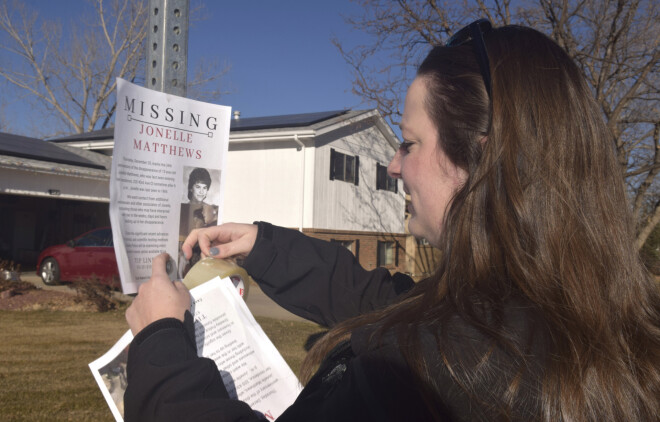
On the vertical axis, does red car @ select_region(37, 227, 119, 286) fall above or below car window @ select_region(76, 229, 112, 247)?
below

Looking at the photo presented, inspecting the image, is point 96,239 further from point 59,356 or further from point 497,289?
point 497,289

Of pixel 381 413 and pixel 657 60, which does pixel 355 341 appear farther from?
pixel 657 60

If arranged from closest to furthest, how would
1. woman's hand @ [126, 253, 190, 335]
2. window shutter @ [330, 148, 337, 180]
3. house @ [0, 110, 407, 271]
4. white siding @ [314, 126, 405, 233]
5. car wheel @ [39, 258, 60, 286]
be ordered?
woman's hand @ [126, 253, 190, 335]
car wheel @ [39, 258, 60, 286]
house @ [0, 110, 407, 271]
white siding @ [314, 126, 405, 233]
window shutter @ [330, 148, 337, 180]

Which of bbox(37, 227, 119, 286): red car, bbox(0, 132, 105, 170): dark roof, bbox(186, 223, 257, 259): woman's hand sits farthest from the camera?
bbox(0, 132, 105, 170): dark roof

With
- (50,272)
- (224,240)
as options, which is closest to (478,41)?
(224,240)

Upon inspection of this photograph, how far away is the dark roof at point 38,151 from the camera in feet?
49.4

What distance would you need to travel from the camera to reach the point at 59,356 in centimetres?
683

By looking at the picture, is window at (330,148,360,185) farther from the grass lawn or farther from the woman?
the woman

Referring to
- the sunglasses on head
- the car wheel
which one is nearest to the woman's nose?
the sunglasses on head

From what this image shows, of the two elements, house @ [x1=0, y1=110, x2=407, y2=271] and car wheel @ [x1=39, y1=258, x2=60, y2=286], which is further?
house @ [x1=0, y1=110, x2=407, y2=271]

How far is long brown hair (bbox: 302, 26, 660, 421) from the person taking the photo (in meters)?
1.05

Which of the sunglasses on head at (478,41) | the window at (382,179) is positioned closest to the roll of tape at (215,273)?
the sunglasses on head at (478,41)

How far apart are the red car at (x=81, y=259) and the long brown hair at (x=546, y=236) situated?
13101 millimetres

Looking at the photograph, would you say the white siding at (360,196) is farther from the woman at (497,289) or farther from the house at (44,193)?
the woman at (497,289)
